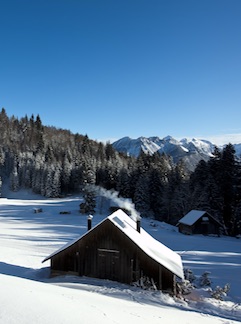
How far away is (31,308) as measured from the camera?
7129 mm

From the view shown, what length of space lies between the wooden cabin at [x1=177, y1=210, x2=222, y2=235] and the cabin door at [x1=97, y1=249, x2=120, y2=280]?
31.8 m

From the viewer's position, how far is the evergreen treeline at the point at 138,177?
53875mm

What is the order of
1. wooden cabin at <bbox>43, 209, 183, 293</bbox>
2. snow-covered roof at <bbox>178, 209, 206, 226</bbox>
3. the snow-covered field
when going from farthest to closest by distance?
snow-covered roof at <bbox>178, 209, 206, 226</bbox> → wooden cabin at <bbox>43, 209, 183, 293</bbox> → the snow-covered field

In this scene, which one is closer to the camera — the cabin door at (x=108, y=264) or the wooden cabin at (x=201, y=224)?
the cabin door at (x=108, y=264)

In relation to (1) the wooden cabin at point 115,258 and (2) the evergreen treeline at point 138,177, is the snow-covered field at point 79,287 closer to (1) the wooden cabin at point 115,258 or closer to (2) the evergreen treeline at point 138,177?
(1) the wooden cabin at point 115,258

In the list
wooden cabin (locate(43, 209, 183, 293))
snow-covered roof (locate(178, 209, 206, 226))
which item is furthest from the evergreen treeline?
wooden cabin (locate(43, 209, 183, 293))

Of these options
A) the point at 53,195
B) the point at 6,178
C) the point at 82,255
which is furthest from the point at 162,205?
the point at 6,178

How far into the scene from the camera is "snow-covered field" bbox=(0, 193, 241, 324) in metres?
7.64

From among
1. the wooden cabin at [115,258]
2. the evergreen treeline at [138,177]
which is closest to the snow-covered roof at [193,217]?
the evergreen treeline at [138,177]

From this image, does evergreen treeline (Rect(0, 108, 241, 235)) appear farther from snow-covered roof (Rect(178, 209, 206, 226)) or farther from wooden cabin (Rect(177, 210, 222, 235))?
snow-covered roof (Rect(178, 209, 206, 226))

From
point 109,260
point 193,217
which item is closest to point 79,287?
point 109,260

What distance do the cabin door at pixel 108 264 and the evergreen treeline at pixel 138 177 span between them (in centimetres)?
3706

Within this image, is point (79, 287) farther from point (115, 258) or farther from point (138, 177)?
point (138, 177)

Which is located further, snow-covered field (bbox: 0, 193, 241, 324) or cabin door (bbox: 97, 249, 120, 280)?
cabin door (bbox: 97, 249, 120, 280)
